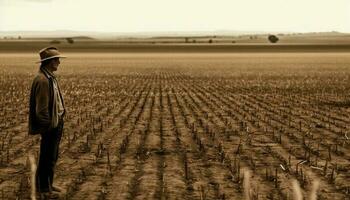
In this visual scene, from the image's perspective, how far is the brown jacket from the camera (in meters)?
6.13

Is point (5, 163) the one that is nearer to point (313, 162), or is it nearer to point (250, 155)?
point (250, 155)

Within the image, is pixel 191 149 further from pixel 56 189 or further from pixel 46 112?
pixel 46 112

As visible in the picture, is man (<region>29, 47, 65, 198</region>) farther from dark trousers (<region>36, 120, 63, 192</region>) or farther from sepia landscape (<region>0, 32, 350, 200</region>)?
sepia landscape (<region>0, 32, 350, 200</region>)

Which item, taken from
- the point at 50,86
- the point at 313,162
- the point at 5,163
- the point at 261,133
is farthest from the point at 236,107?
the point at 50,86

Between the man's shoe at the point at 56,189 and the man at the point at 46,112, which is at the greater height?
the man at the point at 46,112

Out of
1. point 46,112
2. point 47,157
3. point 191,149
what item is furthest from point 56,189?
point 191,149

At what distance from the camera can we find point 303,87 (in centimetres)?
2402

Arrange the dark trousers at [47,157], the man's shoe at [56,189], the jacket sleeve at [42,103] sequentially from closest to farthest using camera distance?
1. the jacket sleeve at [42,103]
2. the dark trousers at [47,157]
3. the man's shoe at [56,189]

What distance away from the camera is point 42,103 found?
612 cm

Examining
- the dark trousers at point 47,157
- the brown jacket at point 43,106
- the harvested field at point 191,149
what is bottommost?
the harvested field at point 191,149

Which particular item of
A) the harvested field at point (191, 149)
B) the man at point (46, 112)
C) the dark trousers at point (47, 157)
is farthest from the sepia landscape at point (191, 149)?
the man at point (46, 112)

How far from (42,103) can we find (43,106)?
0.04 metres

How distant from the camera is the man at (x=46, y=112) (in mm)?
6141

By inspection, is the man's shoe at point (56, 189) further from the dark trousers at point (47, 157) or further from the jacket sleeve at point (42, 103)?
the jacket sleeve at point (42, 103)
